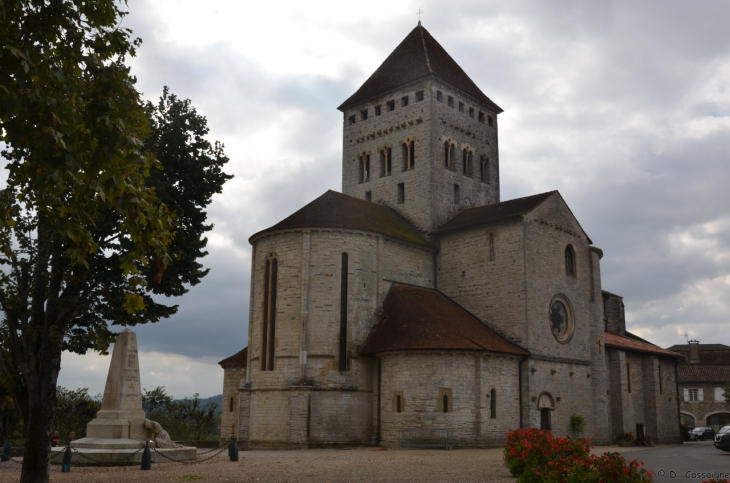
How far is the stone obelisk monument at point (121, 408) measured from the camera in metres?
19.8

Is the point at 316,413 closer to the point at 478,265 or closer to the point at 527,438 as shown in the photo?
→ the point at 478,265

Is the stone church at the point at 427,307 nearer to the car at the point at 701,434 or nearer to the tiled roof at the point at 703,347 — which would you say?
the car at the point at 701,434

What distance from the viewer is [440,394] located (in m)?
27.5

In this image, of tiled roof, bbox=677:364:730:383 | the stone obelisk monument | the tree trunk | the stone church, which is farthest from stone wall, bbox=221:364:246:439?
tiled roof, bbox=677:364:730:383

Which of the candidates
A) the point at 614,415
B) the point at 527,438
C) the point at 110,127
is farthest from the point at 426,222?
the point at 110,127

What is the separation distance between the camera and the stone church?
2853 cm

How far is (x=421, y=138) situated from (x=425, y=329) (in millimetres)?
13437

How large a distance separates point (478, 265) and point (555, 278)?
398 centimetres

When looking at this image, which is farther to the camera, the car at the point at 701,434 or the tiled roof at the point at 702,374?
the tiled roof at the point at 702,374

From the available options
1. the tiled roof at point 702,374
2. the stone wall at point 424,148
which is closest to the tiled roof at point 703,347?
the tiled roof at point 702,374

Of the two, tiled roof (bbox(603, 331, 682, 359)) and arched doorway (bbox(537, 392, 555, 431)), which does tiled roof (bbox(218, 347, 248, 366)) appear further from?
tiled roof (bbox(603, 331, 682, 359))

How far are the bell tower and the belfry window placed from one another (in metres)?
9.58

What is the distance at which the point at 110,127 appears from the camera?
906 cm

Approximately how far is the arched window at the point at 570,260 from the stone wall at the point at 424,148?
21.7 feet
